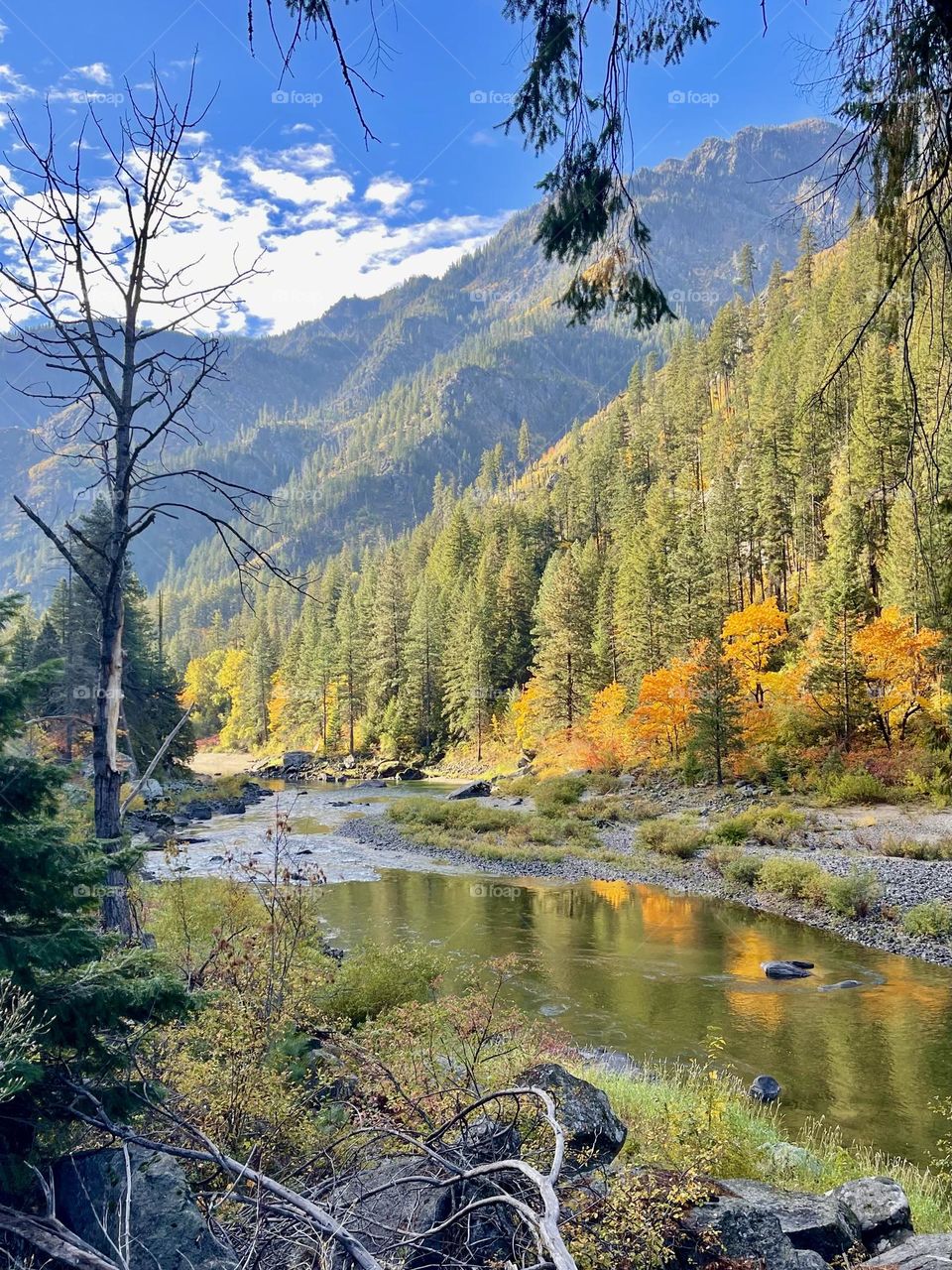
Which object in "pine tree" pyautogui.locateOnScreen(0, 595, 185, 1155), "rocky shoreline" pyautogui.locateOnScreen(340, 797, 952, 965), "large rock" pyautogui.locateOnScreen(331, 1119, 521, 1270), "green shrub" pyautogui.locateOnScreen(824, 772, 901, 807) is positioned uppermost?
"pine tree" pyautogui.locateOnScreen(0, 595, 185, 1155)

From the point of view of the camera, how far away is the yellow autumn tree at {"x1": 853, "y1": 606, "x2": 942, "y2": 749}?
29.4 m

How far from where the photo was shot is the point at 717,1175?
5695 mm

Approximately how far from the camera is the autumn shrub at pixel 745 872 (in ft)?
69.0

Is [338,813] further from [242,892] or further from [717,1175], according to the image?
[717,1175]

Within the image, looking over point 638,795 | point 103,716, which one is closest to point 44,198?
point 103,716

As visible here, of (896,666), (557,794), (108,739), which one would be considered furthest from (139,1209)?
(557,794)

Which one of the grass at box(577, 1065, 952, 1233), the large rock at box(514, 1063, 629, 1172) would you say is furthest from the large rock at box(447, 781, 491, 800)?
the large rock at box(514, 1063, 629, 1172)

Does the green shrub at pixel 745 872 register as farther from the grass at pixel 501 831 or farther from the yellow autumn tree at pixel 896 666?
the yellow autumn tree at pixel 896 666

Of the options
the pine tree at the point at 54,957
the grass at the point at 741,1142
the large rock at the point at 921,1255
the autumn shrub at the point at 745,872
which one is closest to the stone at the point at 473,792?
the autumn shrub at the point at 745,872

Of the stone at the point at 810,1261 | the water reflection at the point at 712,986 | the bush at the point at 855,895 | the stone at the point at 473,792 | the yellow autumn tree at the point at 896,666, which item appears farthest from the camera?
the stone at the point at 473,792

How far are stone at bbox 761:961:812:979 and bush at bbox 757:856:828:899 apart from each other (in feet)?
15.6

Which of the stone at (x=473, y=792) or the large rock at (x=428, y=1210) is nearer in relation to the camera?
the large rock at (x=428, y=1210)

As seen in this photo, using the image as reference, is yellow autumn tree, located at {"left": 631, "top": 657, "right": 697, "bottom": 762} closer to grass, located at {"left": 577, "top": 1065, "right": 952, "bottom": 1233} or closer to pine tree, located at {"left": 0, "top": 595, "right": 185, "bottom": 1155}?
grass, located at {"left": 577, "top": 1065, "right": 952, "bottom": 1233}

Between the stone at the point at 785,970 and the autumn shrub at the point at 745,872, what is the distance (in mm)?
6561
